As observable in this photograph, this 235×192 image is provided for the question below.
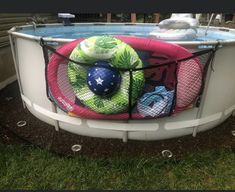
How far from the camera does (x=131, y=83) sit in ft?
9.67

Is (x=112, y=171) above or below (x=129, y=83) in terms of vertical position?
below

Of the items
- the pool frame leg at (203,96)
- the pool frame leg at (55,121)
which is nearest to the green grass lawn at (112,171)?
the pool frame leg at (203,96)

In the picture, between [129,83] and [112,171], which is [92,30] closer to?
[129,83]

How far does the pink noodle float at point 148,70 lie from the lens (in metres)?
2.93

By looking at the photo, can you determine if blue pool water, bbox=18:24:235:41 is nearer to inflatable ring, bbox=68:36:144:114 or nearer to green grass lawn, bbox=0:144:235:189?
inflatable ring, bbox=68:36:144:114

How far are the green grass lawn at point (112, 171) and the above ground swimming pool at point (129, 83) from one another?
0.48 m

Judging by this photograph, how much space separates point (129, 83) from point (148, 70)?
27 centimetres

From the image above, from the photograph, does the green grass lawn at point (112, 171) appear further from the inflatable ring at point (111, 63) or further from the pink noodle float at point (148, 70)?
the inflatable ring at point (111, 63)

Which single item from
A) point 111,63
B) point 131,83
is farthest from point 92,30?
point 131,83

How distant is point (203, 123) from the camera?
3629 millimetres

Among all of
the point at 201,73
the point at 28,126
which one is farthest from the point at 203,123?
the point at 28,126

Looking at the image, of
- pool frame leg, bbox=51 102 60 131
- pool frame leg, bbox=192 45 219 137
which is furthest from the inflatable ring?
pool frame leg, bbox=192 45 219 137

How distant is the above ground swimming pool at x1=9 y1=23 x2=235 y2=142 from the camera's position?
294cm

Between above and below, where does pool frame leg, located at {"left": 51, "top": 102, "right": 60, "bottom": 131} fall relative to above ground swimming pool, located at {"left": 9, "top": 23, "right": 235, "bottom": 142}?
below
